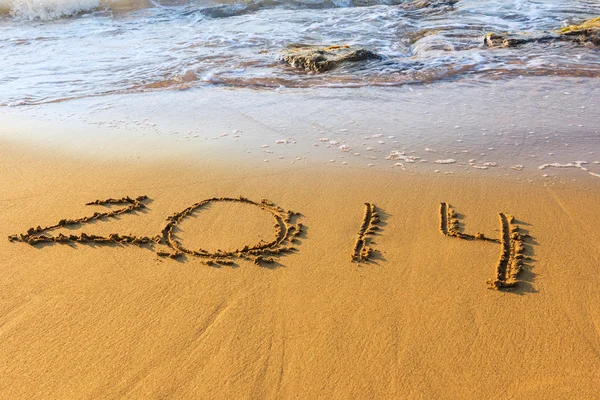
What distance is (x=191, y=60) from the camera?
6.85 metres

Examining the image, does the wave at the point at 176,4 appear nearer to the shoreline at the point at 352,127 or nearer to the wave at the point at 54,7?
the wave at the point at 54,7

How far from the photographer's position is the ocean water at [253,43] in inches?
231

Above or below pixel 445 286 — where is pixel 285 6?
above

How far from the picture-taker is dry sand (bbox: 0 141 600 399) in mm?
1756

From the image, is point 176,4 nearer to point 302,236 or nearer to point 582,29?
point 582,29

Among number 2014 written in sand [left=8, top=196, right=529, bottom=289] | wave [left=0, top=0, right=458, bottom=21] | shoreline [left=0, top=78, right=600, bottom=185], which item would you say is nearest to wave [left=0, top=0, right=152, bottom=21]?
wave [left=0, top=0, right=458, bottom=21]

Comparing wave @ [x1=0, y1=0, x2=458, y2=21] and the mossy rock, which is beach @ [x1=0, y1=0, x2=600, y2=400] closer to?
the mossy rock

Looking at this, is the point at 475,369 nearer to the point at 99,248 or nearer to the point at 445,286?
the point at 445,286

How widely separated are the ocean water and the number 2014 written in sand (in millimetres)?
2978

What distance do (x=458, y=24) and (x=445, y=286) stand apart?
8187 mm

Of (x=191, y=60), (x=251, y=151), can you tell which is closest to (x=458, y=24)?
(x=191, y=60)

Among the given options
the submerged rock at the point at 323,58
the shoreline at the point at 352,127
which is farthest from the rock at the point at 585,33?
the submerged rock at the point at 323,58

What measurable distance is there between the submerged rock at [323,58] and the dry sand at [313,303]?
3.68 m

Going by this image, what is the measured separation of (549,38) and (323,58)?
12.4 feet
